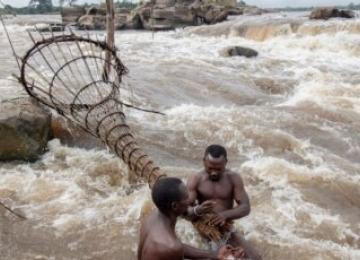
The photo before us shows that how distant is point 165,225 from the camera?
2.57 m

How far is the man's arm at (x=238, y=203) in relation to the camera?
365 cm

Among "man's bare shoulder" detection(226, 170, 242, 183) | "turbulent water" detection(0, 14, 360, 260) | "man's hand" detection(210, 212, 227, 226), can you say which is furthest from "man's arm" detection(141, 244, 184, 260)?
"turbulent water" detection(0, 14, 360, 260)

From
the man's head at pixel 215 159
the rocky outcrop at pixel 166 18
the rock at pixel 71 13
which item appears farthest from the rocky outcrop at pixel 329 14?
the man's head at pixel 215 159

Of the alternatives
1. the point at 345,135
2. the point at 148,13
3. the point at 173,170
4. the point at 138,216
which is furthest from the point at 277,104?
the point at 148,13

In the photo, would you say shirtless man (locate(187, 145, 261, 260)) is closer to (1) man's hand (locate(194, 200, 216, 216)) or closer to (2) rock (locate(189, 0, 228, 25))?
(1) man's hand (locate(194, 200, 216, 216))

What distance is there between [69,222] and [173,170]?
1.63 m

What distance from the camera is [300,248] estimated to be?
4.22 meters

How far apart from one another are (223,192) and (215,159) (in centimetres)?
31

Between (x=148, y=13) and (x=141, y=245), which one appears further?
(x=148, y=13)

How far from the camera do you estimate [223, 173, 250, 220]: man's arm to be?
365 cm

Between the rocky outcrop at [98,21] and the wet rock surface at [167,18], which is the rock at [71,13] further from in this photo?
the wet rock surface at [167,18]

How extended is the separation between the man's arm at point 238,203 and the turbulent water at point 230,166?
665 millimetres

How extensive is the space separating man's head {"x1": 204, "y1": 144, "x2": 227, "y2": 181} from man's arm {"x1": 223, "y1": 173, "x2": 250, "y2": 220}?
0.14 m

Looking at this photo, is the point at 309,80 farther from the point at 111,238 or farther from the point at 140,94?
the point at 111,238
